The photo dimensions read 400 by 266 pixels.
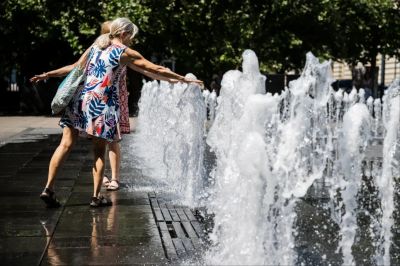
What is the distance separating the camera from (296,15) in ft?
105

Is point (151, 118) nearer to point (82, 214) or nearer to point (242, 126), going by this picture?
point (82, 214)

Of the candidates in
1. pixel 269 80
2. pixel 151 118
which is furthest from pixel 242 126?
pixel 269 80

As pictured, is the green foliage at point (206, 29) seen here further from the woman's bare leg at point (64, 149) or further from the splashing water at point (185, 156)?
the woman's bare leg at point (64, 149)

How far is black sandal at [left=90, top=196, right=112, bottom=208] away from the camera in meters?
7.27

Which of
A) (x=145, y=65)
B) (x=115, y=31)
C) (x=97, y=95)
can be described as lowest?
(x=97, y=95)

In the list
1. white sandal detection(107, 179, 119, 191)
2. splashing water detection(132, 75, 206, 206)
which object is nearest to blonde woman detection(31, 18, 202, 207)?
splashing water detection(132, 75, 206, 206)

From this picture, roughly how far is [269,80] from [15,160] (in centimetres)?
1726

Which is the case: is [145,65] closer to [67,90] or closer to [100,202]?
[67,90]

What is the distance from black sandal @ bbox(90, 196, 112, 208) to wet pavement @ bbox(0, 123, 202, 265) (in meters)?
0.07

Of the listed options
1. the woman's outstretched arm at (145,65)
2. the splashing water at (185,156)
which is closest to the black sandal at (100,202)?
the splashing water at (185,156)

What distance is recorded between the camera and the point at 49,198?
7.15m

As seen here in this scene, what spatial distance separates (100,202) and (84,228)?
1161 millimetres

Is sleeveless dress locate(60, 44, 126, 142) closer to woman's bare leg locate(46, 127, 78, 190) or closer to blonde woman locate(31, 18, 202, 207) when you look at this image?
blonde woman locate(31, 18, 202, 207)

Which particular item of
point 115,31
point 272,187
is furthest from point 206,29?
point 272,187
